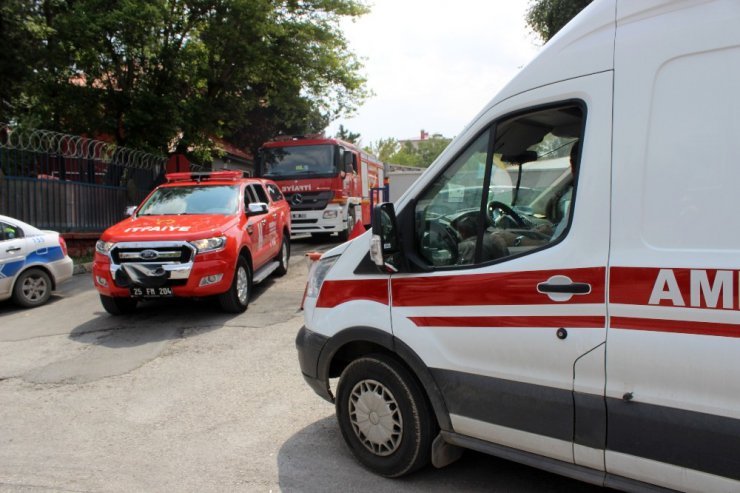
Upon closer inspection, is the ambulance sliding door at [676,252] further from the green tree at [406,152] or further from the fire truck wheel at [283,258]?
the green tree at [406,152]

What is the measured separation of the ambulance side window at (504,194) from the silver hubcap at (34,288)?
297 inches

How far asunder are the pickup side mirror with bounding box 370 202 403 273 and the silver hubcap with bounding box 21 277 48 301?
24.2ft

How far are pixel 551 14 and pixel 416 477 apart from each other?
1367 centimetres

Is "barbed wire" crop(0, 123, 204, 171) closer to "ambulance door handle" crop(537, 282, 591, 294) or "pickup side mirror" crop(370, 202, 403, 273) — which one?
"pickup side mirror" crop(370, 202, 403, 273)

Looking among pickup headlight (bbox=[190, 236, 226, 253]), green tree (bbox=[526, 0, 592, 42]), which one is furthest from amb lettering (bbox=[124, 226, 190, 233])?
green tree (bbox=[526, 0, 592, 42])

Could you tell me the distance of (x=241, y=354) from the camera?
611cm

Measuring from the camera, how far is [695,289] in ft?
7.41

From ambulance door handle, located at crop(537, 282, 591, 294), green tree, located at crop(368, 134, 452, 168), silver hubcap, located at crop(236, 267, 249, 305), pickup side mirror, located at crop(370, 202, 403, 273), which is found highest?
green tree, located at crop(368, 134, 452, 168)

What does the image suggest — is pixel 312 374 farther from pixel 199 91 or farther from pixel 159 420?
pixel 199 91

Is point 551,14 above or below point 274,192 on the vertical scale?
above

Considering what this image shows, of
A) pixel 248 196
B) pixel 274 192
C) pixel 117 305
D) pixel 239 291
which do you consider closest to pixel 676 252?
pixel 239 291

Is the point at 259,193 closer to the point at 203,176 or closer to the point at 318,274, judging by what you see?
the point at 203,176

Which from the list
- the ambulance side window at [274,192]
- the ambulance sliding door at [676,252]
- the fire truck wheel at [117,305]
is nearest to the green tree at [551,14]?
the ambulance side window at [274,192]

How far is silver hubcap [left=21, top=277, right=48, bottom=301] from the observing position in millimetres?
8547
